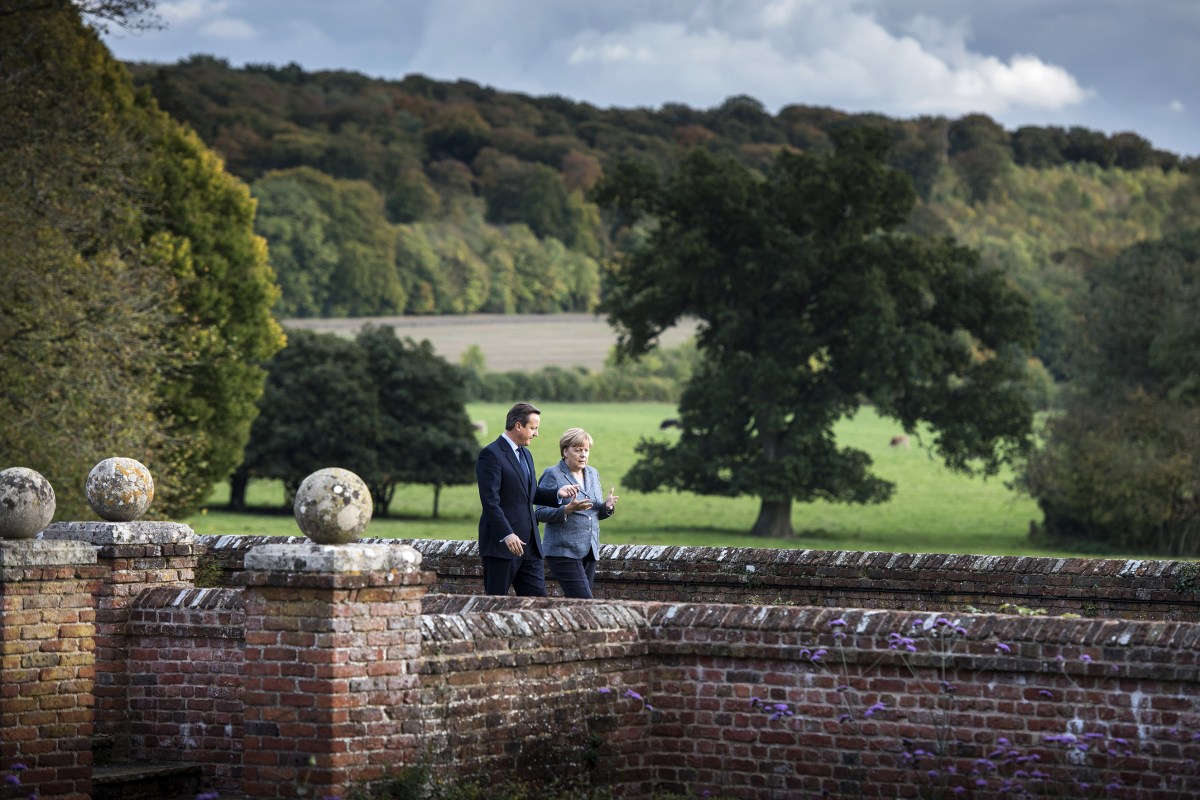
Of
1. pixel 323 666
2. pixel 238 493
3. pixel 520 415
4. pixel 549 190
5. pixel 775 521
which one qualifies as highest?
pixel 549 190

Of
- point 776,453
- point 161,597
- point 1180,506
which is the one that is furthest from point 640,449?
point 161,597

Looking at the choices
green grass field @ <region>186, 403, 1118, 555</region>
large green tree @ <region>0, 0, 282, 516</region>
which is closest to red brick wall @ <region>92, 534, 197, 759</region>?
large green tree @ <region>0, 0, 282, 516</region>

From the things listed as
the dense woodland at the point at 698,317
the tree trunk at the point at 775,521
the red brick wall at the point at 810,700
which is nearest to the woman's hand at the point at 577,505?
the red brick wall at the point at 810,700

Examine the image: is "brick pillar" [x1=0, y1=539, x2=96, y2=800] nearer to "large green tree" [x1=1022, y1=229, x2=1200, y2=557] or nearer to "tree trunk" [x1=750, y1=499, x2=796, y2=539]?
"tree trunk" [x1=750, y1=499, x2=796, y2=539]

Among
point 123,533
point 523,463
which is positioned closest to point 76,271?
point 523,463

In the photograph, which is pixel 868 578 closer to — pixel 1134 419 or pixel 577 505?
pixel 577 505

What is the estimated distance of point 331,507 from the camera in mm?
7355

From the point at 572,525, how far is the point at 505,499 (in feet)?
1.73

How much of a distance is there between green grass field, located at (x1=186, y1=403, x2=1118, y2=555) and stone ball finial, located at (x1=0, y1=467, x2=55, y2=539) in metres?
26.5

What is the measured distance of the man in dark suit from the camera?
1052cm

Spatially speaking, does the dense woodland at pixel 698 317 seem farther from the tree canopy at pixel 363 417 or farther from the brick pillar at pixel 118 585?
the brick pillar at pixel 118 585

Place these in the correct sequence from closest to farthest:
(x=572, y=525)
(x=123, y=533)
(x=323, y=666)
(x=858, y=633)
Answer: (x=323, y=666) → (x=858, y=633) → (x=123, y=533) → (x=572, y=525)

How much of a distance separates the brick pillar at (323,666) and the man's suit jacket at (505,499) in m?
2.90

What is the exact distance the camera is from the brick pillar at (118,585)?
29.7 ft
